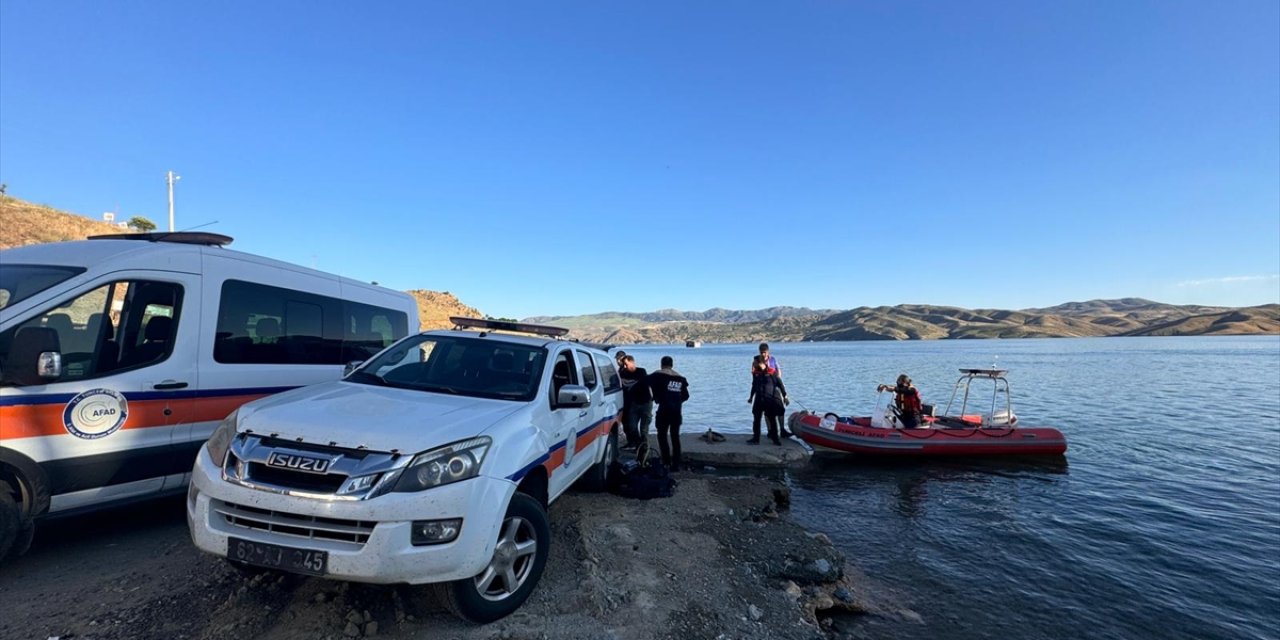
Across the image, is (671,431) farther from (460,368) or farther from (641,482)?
(460,368)

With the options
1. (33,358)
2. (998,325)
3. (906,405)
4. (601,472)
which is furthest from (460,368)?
(998,325)

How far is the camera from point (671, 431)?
10.5 metres

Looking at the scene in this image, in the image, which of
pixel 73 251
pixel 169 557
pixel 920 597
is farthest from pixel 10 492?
pixel 920 597

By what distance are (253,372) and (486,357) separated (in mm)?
2748

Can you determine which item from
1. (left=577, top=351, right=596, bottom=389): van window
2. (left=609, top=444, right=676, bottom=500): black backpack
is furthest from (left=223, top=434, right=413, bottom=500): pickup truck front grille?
(left=609, top=444, right=676, bottom=500): black backpack

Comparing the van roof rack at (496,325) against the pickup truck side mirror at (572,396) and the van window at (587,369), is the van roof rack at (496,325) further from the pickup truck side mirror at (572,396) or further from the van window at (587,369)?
the pickup truck side mirror at (572,396)

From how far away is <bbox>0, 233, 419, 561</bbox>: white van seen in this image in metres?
4.14

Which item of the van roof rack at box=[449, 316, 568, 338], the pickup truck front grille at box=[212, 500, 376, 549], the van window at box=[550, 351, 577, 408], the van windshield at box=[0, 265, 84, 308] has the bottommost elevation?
the pickup truck front grille at box=[212, 500, 376, 549]

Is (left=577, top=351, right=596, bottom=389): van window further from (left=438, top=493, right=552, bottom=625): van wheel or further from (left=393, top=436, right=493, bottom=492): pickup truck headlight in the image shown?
(left=393, top=436, right=493, bottom=492): pickup truck headlight

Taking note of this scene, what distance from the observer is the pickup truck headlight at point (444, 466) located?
3352 millimetres

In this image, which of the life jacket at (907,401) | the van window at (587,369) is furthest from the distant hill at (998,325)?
the van window at (587,369)

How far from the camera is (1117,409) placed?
24422 mm

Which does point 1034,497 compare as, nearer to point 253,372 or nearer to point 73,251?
point 253,372

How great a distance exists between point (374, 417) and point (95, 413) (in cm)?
278
